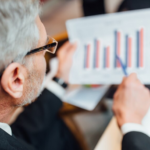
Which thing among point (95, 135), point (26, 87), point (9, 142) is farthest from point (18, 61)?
point (95, 135)

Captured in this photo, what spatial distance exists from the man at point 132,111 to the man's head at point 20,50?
0.25m

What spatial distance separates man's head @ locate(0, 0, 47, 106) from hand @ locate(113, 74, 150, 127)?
9.6 inches

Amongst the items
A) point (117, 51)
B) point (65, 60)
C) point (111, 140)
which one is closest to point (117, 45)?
point (117, 51)

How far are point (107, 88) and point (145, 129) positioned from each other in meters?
0.26

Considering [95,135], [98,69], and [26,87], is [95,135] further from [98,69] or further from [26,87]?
[26,87]

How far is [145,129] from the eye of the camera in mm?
625

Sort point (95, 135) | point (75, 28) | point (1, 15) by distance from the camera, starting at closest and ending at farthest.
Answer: point (1, 15)
point (75, 28)
point (95, 135)

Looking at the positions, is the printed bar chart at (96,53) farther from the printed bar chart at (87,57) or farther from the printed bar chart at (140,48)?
the printed bar chart at (140,48)

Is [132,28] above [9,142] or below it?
above

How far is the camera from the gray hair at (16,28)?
1.48ft

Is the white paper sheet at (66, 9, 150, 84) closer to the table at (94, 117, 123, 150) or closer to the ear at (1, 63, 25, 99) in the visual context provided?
the table at (94, 117, 123, 150)

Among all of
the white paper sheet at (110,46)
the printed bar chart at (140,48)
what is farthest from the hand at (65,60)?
the printed bar chart at (140,48)

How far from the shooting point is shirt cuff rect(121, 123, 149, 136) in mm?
606

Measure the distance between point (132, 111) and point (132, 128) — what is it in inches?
2.1
